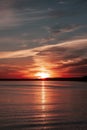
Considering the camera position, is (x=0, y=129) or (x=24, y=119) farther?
(x=24, y=119)

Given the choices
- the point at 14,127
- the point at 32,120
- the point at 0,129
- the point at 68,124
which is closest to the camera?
the point at 0,129

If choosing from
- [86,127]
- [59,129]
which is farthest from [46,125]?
[86,127]

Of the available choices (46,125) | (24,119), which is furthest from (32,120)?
(46,125)

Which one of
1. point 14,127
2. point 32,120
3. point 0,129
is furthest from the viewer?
point 32,120

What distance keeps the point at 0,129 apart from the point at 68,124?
26.3 ft

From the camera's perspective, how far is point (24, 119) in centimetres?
3334

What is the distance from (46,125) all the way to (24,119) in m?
4.74

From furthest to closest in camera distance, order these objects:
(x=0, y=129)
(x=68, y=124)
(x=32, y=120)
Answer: (x=32, y=120)
(x=68, y=124)
(x=0, y=129)

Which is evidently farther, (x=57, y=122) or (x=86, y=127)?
(x=57, y=122)

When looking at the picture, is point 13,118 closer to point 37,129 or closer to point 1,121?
point 1,121

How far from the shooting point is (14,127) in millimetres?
28203

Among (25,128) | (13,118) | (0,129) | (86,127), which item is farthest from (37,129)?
(13,118)

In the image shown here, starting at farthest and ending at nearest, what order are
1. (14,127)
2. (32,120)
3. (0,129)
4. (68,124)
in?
(32,120)
(68,124)
(14,127)
(0,129)

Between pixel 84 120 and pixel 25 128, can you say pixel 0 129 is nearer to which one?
A: pixel 25 128
